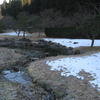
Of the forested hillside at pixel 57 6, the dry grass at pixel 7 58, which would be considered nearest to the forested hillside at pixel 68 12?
the forested hillside at pixel 57 6

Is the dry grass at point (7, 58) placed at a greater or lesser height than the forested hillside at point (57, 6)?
lesser

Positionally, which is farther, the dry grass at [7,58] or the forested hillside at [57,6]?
the forested hillside at [57,6]

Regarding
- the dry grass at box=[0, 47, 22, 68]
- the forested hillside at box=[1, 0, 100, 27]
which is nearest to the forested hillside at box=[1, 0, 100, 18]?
the forested hillside at box=[1, 0, 100, 27]

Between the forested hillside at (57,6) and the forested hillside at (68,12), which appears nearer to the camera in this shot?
the forested hillside at (68,12)

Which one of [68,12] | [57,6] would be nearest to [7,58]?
[68,12]

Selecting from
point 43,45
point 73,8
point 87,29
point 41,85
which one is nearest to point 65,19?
point 73,8

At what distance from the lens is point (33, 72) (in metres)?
6.71

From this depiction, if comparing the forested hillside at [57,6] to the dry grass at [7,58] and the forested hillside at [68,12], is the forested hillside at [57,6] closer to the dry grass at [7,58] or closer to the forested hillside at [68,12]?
the forested hillside at [68,12]

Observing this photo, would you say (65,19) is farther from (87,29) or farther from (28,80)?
(28,80)

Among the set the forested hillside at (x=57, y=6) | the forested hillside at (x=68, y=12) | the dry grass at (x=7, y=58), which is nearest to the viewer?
the dry grass at (x=7, y=58)

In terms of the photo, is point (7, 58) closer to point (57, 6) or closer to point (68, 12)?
point (68, 12)

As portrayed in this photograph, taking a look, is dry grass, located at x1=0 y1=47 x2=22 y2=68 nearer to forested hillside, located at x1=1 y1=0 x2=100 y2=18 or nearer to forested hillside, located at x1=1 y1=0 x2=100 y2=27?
forested hillside, located at x1=1 y1=0 x2=100 y2=27

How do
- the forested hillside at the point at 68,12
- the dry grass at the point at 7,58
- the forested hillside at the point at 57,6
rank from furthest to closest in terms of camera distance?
the forested hillside at the point at 57,6 < the forested hillside at the point at 68,12 < the dry grass at the point at 7,58

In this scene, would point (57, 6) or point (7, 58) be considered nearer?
point (7, 58)
